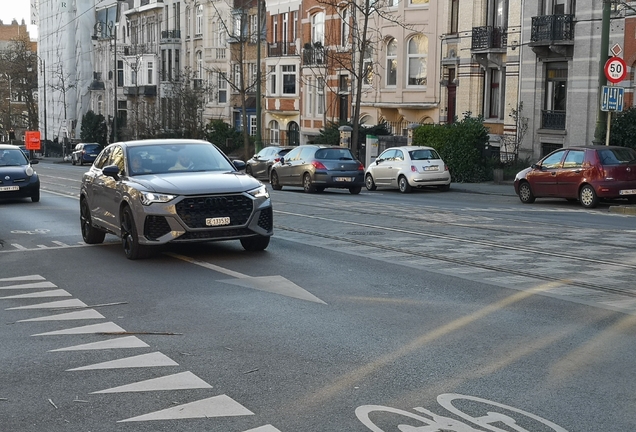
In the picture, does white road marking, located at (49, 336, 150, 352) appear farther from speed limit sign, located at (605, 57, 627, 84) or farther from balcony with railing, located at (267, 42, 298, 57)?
balcony with railing, located at (267, 42, 298, 57)

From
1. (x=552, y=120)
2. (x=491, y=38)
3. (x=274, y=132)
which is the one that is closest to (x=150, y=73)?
(x=274, y=132)

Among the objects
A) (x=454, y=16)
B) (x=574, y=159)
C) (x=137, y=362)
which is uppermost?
(x=454, y=16)

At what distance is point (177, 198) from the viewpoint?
13070 millimetres

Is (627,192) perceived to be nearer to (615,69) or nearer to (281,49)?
(615,69)

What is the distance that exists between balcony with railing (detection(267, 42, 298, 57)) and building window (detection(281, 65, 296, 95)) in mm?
788

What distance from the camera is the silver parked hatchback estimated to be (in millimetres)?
13086

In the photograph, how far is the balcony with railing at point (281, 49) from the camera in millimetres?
60769

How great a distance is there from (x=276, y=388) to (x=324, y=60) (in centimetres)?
4911

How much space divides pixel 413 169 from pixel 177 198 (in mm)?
19819

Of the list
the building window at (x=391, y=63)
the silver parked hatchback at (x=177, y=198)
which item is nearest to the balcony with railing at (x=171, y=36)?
the building window at (x=391, y=63)

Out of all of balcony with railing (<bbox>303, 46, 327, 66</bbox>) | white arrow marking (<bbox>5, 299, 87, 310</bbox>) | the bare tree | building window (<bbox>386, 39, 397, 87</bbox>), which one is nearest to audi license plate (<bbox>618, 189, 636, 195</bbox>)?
white arrow marking (<bbox>5, 299, 87, 310</bbox>)

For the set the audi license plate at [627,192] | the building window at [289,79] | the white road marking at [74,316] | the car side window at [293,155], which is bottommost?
the white road marking at [74,316]

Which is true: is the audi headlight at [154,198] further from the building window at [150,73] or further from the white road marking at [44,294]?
the building window at [150,73]

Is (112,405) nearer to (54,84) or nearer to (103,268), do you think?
(103,268)
